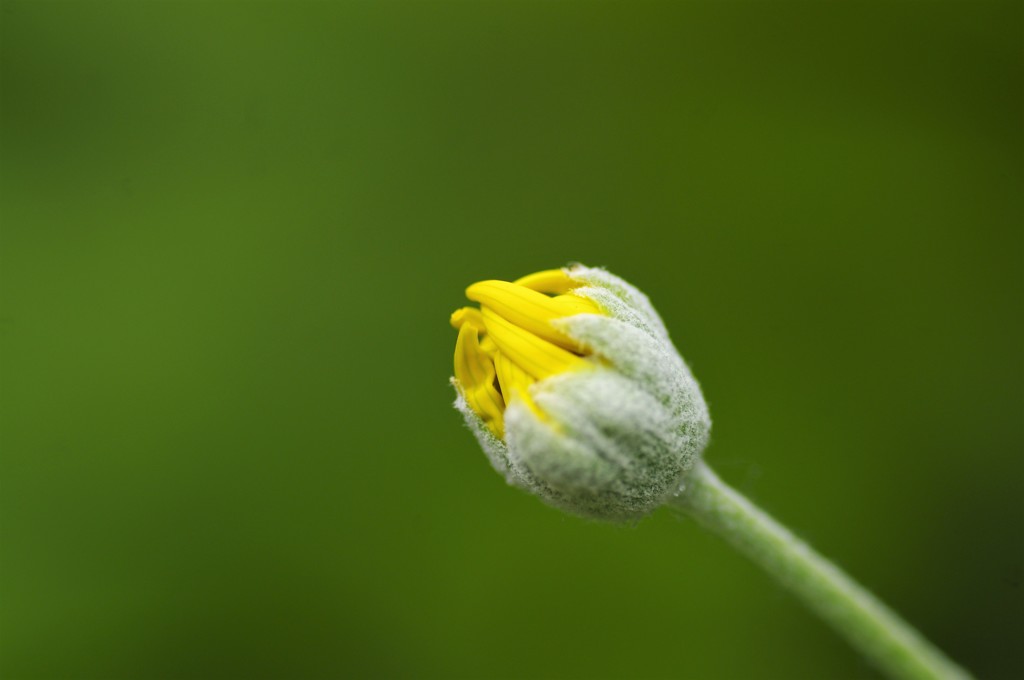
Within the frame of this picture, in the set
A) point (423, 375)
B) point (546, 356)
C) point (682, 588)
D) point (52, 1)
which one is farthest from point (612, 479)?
point (52, 1)

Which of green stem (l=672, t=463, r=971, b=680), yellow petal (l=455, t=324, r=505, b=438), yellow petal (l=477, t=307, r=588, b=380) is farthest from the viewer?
yellow petal (l=455, t=324, r=505, b=438)

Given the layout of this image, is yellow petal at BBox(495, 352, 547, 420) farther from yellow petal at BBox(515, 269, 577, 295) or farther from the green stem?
the green stem

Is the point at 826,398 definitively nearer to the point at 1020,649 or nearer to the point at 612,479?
the point at 1020,649

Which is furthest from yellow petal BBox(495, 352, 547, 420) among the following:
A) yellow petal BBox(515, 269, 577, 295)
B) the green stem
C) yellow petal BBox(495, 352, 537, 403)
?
the green stem

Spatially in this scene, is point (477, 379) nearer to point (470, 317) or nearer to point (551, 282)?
point (470, 317)

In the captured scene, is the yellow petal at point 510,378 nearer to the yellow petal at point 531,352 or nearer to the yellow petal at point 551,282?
the yellow petal at point 531,352

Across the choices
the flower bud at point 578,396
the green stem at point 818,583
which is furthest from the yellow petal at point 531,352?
the green stem at point 818,583

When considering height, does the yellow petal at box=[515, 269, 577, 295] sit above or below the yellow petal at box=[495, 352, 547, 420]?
above
